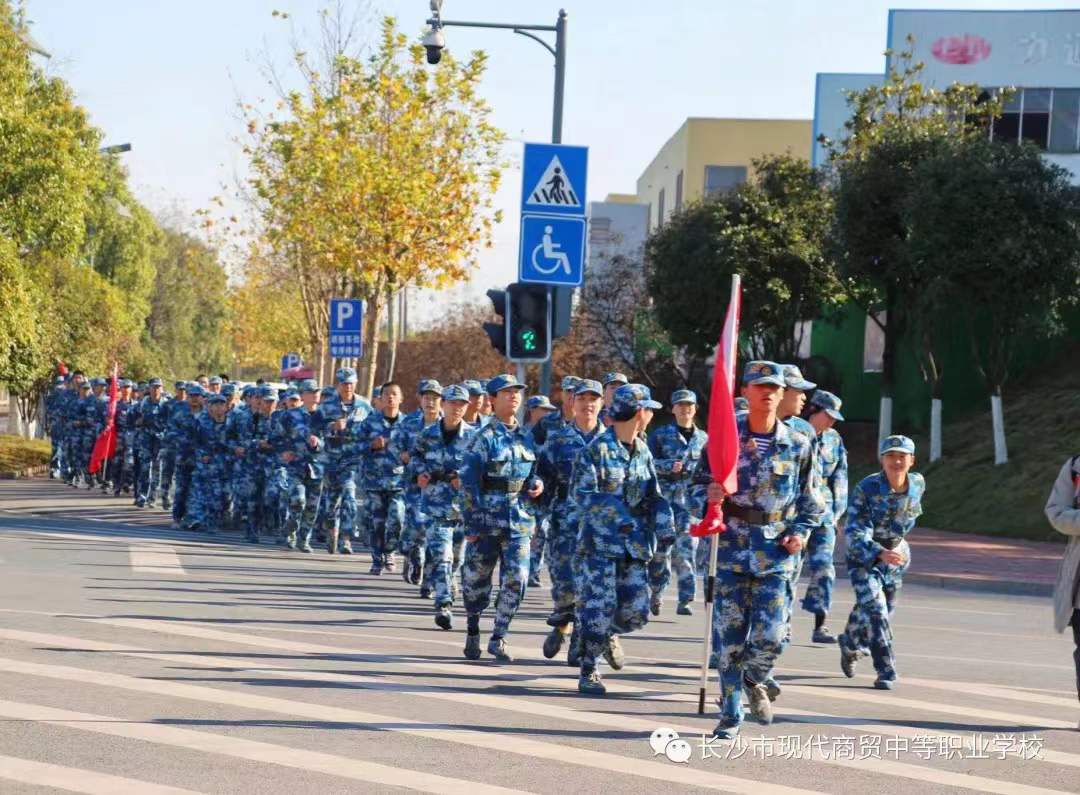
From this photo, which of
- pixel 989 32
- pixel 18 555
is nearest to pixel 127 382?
pixel 18 555

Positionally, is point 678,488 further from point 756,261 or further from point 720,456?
point 756,261

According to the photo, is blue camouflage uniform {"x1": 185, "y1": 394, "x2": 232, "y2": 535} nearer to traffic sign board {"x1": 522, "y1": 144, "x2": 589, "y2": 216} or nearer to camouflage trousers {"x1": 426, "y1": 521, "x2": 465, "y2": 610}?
traffic sign board {"x1": 522, "y1": 144, "x2": 589, "y2": 216}

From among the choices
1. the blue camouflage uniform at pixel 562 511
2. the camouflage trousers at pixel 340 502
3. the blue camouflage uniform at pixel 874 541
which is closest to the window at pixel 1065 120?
the camouflage trousers at pixel 340 502

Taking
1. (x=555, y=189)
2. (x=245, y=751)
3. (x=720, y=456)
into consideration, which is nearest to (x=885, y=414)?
(x=555, y=189)

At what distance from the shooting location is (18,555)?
18.5 meters

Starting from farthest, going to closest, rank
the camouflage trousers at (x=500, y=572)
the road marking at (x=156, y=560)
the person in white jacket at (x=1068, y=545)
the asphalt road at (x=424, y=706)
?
the road marking at (x=156, y=560), the camouflage trousers at (x=500, y=572), the person in white jacket at (x=1068, y=545), the asphalt road at (x=424, y=706)

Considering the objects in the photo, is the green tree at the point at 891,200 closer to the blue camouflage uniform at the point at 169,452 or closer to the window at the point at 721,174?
the blue camouflage uniform at the point at 169,452

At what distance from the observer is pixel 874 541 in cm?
1213

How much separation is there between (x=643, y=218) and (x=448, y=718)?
77659 millimetres

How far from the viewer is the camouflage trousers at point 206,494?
24.3 meters

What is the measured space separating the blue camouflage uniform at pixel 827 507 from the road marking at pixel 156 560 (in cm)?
648

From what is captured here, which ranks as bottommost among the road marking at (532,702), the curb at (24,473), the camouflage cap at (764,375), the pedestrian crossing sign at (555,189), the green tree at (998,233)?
the road marking at (532,702)

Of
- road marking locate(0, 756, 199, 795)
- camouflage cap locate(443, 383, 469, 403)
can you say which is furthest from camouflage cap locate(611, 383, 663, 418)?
road marking locate(0, 756, 199, 795)

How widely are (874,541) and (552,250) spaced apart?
8044mm
